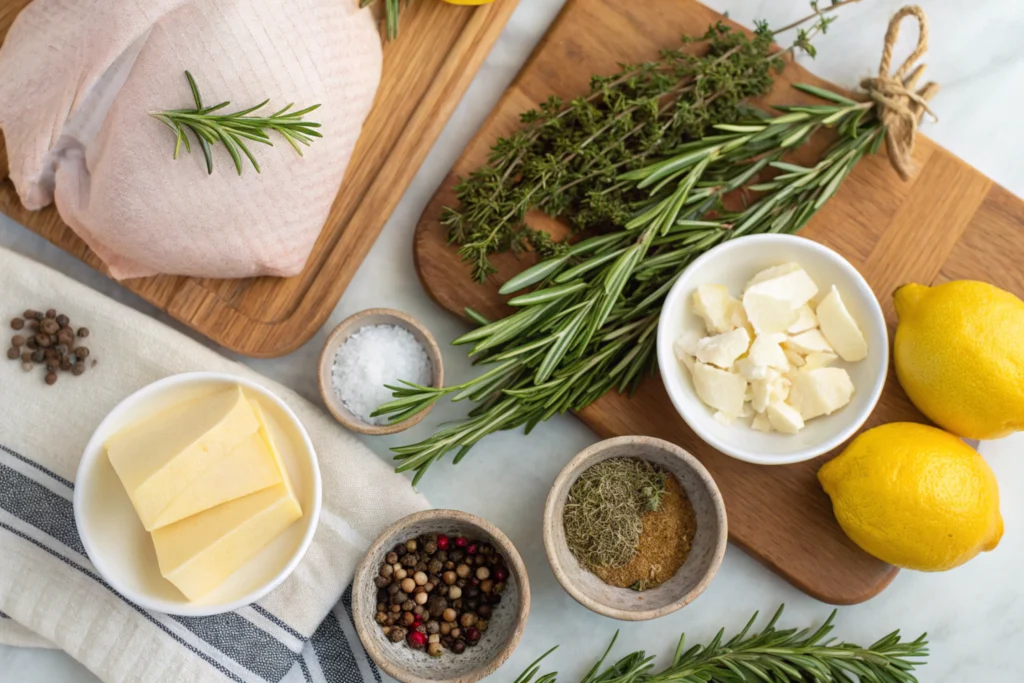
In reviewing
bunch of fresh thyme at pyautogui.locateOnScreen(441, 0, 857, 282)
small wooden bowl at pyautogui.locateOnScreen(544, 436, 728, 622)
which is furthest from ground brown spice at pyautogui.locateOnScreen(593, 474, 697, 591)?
bunch of fresh thyme at pyautogui.locateOnScreen(441, 0, 857, 282)

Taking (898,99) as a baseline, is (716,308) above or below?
below

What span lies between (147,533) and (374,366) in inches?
17.0

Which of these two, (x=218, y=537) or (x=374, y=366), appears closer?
(x=218, y=537)

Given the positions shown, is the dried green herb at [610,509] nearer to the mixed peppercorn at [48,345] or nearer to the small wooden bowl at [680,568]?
the small wooden bowl at [680,568]

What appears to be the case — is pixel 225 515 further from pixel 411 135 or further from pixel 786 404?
pixel 786 404

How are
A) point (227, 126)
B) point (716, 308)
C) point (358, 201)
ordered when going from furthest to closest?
point (358, 201) < point (716, 308) < point (227, 126)

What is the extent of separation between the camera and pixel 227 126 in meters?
1.13

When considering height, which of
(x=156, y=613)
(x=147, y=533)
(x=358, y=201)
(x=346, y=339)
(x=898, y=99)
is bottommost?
(x=156, y=613)

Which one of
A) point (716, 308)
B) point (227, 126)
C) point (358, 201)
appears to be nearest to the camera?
point (227, 126)

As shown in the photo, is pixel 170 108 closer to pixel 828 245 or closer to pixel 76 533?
pixel 76 533

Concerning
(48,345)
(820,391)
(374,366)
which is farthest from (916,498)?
(48,345)

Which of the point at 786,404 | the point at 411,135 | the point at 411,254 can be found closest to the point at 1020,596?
the point at 786,404

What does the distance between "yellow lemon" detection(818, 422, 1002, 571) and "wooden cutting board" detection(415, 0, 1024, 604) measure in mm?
87

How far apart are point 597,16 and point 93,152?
814 mm
